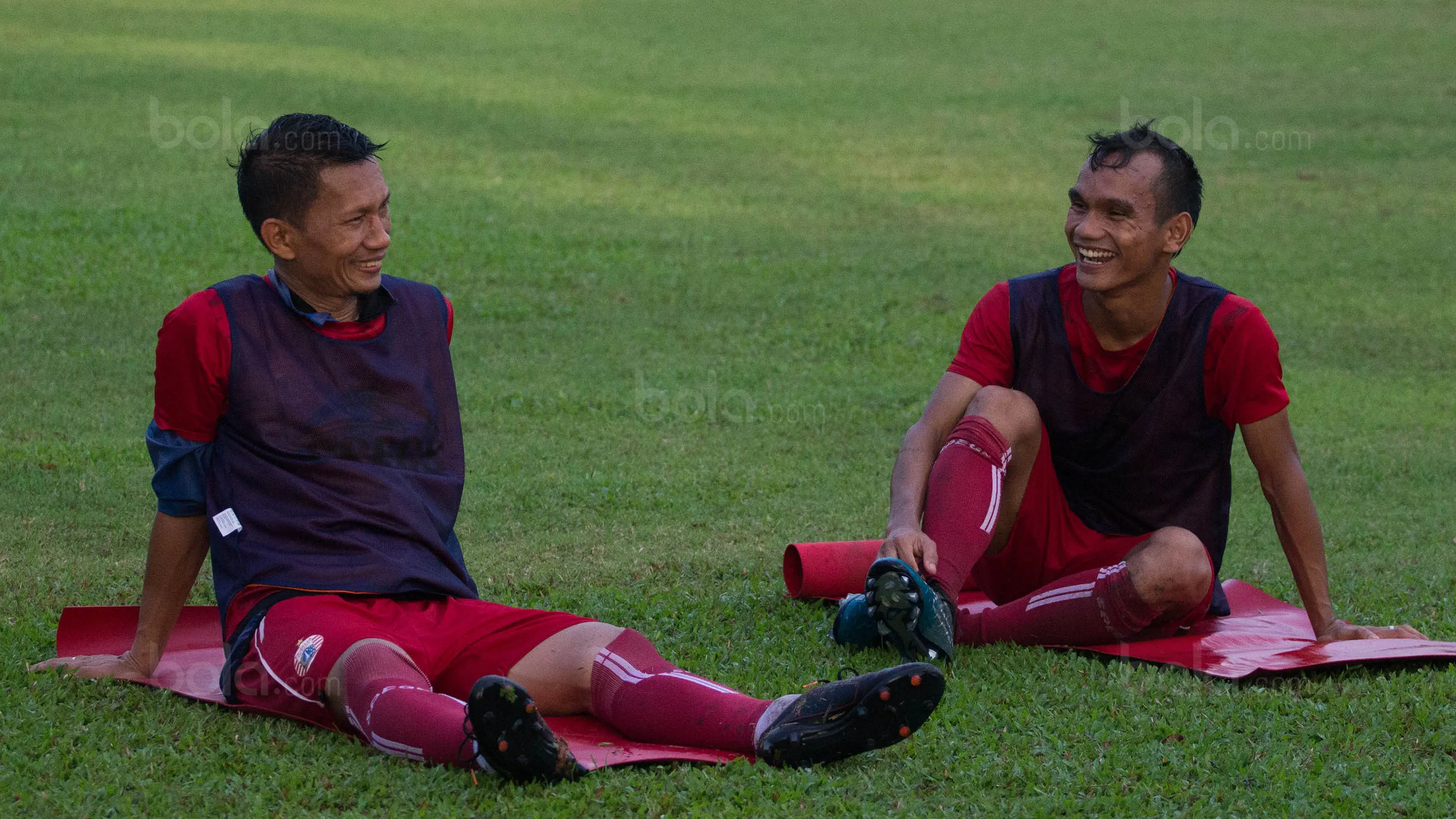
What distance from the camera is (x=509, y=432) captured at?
8367mm

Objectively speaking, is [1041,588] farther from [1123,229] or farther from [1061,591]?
[1123,229]

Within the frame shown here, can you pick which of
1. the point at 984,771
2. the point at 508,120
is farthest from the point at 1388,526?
the point at 508,120

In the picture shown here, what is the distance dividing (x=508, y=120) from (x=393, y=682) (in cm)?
1464

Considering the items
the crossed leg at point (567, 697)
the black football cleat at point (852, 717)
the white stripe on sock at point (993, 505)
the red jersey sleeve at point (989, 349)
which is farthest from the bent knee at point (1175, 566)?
the crossed leg at point (567, 697)

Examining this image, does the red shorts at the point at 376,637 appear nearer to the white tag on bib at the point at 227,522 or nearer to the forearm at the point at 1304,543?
the white tag on bib at the point at 227,522

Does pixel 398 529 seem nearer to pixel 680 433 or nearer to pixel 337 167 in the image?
pixel 337 167

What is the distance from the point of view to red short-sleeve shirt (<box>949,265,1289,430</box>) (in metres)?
4.85

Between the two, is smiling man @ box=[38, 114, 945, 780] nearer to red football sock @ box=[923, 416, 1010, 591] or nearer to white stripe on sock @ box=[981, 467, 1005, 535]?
red football sock @ box=[923, 416, 1010, 591]

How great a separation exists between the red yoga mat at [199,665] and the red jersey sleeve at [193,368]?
69 centimetres

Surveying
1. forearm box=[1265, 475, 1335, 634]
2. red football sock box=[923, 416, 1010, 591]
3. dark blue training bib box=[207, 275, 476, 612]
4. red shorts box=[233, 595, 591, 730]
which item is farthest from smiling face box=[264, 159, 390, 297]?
forearm box=[1265, 475, 1335, 634]

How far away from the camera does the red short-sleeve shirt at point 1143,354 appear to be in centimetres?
485

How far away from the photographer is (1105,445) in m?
5.13

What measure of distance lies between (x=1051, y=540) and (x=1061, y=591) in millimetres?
274

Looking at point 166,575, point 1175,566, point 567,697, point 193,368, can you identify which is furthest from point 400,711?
point 1175,566
